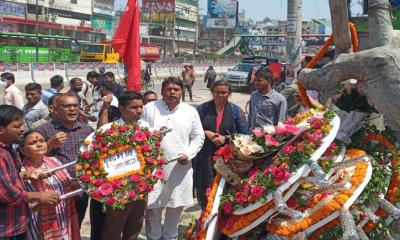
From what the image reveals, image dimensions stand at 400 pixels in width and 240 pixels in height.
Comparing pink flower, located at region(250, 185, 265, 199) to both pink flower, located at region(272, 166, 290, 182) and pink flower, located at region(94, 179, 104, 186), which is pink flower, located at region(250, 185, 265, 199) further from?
pink flower, located at region(94, 179, 104, 186)

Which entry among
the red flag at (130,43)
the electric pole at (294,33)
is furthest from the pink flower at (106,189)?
the electric pole at (294,33)

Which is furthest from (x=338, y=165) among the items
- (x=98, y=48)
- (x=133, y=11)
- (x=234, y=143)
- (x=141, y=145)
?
(x=98, y=48)

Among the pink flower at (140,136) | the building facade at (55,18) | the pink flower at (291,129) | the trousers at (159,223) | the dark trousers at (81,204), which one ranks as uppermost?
the building facade at (55,18)

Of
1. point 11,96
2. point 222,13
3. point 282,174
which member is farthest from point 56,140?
point 222,13

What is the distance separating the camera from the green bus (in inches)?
1243

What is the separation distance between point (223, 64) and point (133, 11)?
47379 mm

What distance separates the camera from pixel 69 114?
4.13 meters

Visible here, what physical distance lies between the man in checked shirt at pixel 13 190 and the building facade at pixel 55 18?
42.3 metres

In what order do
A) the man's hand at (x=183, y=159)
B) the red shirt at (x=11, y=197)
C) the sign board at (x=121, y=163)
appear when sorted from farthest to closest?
the man's hand at (x=183, y=159) → the sign board at (x=121, y=163) → the red shirt at (x=11, y=197)

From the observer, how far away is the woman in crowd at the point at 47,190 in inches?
140

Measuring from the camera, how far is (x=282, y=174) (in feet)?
10.5

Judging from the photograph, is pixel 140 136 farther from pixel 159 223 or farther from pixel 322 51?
pixel 322 51

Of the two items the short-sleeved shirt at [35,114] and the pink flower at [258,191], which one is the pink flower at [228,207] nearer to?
the pink flower at [258,191]

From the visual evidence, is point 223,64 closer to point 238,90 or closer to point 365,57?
point 238,90
